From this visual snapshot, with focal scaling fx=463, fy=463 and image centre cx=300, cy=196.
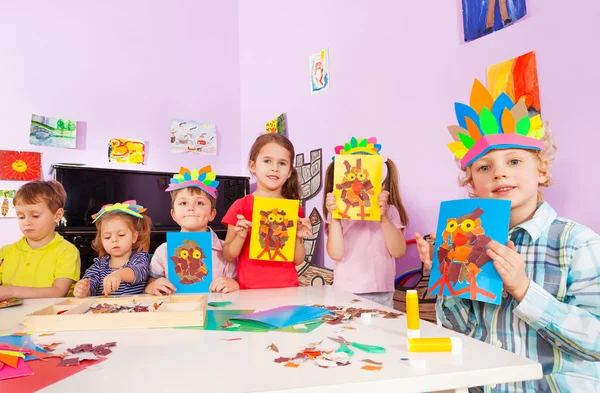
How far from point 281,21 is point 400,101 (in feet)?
4.88

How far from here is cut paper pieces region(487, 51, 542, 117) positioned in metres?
1.49

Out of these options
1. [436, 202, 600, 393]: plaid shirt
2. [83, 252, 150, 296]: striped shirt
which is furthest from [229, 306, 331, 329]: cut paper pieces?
[83, 252, 150, 296]: striped shirt

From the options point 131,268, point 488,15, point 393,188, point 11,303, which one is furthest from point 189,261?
point 488,15

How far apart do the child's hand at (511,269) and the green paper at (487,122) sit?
0.92ft

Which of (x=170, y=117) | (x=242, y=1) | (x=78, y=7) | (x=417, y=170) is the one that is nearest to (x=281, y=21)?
(x=242, y=1)

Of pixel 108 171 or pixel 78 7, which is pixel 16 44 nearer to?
pixel 78 7

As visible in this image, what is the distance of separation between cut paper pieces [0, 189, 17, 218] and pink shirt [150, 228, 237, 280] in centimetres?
185

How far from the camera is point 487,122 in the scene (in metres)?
1.01

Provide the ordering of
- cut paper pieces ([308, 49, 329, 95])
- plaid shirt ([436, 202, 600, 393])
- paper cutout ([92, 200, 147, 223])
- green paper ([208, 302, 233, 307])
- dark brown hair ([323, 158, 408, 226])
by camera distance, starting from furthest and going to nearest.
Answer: cut paper pieces ([308, 49, 329, 95])
dark brown hair ([323, 158, 408, 226])
paper cutout ([92, 200, 147, 223])
green paper ([208, 302, 233, 307])
plaid shirt ([436, 202, 600, 393])

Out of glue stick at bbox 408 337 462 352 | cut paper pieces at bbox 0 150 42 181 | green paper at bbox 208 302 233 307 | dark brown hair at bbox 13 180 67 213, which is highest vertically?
cut paper pieces at bbox 0 150 42 181

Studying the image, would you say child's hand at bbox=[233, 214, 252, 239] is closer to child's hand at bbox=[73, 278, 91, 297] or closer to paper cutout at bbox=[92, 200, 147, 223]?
paper cutout at bbox=[92, 200, 147, 223]

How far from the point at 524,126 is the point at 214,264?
117cm

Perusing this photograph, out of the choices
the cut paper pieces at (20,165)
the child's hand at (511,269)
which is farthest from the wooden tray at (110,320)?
the cut paper pieces at (20,165)

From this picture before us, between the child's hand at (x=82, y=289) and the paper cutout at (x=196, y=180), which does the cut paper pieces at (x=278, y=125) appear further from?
the child's hand at (x=82, y=289)
